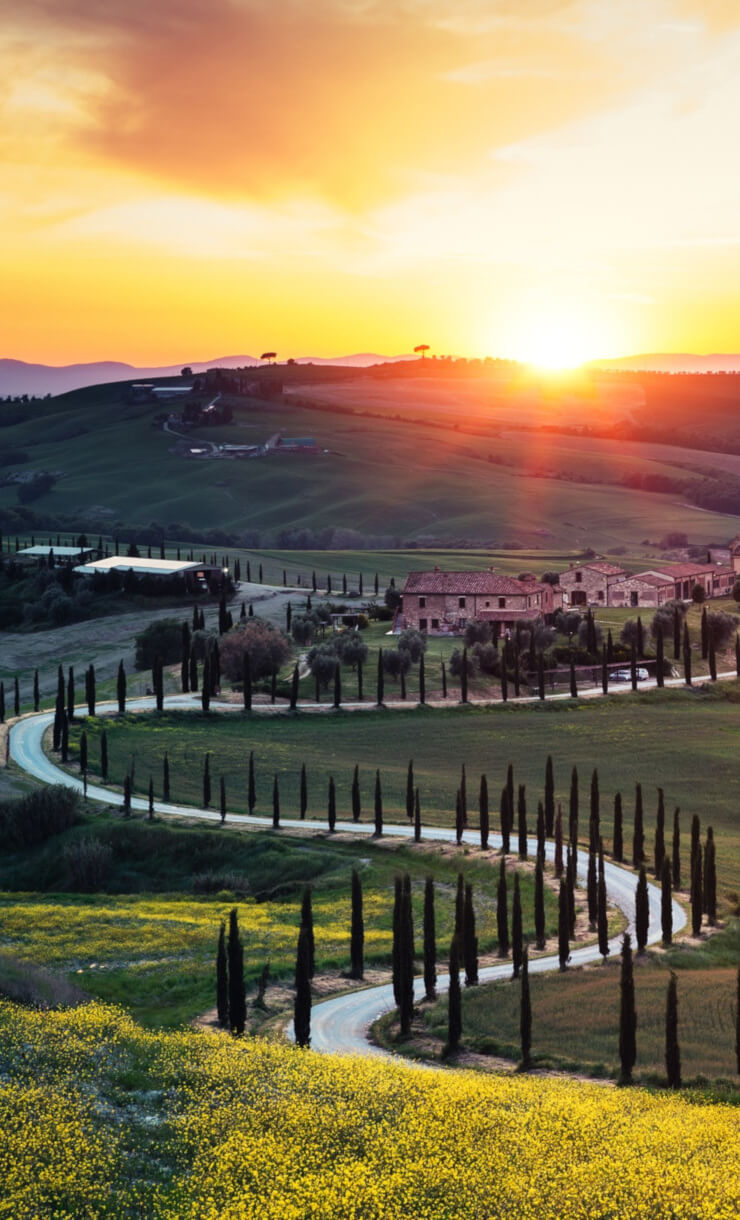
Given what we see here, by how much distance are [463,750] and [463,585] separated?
1660 inches

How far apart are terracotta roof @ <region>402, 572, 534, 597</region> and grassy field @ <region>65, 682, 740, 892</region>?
1082 inches

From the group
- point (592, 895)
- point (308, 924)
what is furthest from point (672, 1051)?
point (592, 895)

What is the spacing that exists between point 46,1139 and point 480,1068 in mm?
15145

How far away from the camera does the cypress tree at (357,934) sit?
5372 cm

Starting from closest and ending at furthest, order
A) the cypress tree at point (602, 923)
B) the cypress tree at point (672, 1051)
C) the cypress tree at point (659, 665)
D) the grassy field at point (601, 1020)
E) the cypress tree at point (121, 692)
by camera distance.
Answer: the cypress tree at point (672, 1051) → the grassy field at point (601, 1020) → the cypress tree at point (602, 923) → the cypress tree at point (121, 692) → the cypress tree at point (659, 665)

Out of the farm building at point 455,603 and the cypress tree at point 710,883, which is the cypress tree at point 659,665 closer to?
the farm building at point 455,603

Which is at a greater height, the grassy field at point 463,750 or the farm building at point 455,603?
the farm building at point 455,603

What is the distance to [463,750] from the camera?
3846 inches

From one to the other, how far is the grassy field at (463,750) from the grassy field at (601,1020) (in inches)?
949

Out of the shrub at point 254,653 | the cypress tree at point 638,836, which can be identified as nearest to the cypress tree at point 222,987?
the cypress tree at point 638,836

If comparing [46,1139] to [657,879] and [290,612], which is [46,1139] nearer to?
[657,879]

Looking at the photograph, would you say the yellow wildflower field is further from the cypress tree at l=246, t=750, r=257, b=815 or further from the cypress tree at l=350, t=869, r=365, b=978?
the cypress tree at l=246, t=750, r=257, b=815

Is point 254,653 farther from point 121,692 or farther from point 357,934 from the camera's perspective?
point 357,934

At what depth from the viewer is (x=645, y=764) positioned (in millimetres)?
93688
